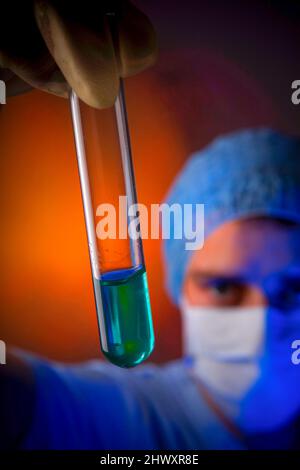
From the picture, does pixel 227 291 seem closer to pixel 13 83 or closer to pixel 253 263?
pixel 253 263

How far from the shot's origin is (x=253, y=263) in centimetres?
105

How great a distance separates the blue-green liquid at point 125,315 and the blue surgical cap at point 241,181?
1.42 ft

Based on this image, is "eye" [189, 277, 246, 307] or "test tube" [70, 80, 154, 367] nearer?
"test tube" [70, 80, 154, 367]

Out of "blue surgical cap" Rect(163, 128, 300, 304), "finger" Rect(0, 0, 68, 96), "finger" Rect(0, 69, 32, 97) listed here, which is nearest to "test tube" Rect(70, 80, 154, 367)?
"finger" Rect(0, 0, 68, 96)

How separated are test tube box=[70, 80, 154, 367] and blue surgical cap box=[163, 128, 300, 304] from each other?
40 centimetres

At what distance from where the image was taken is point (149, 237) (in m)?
1.04

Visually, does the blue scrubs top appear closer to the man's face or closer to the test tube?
the man's face

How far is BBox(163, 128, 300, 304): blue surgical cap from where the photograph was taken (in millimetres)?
993

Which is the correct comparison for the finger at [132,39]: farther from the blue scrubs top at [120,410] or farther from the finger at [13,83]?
the blue scrubs top at [120,410]

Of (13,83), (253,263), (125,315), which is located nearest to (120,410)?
(253,263)

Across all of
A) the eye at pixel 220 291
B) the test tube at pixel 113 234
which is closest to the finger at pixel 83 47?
the test tube at pixel 113 234

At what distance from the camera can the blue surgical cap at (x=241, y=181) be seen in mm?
993

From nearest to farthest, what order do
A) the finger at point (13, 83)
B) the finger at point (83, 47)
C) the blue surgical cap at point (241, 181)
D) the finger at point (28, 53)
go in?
the finger at point (83, 47) → the finger at point (28, 53) → the finger at point (13, 83) → the blue surgical cap at point (241, 181)
